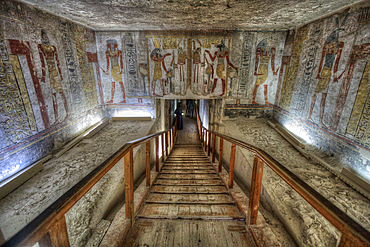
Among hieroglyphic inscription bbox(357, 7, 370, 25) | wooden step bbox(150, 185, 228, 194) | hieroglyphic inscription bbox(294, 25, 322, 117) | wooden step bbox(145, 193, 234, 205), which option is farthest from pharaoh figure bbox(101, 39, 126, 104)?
hieroglyphic inscription bbox(357, 7, 370, 25)

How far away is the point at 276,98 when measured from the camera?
262 inches

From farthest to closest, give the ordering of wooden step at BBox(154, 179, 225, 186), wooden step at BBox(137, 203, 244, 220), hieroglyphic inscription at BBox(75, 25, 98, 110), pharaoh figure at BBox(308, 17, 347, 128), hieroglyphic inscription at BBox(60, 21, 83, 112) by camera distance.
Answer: hieroglyphic inscription at BBox(75, 25, 98, 110) → hieroglyphic inscription at BBox(60, 21, 83, 112) → pharaoh figure at BBox(308, 17, 347, 128) → wooden step at BBox(154, 179, 225, 186) → wooden step at BBox(137, 203, 244, 220)

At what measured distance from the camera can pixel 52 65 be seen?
445 cm

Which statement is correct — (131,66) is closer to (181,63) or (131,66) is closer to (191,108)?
(181,63)

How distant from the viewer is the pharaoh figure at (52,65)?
4168 mm

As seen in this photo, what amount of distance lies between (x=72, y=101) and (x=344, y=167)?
22.1 ft

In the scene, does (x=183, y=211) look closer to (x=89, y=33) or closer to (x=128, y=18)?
(x=128, y=18)

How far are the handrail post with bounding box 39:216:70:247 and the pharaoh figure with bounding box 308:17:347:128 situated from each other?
17.1ft

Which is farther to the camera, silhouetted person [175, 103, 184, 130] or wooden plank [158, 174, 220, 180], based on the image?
silhouetted person [175, 103, 184, 130]

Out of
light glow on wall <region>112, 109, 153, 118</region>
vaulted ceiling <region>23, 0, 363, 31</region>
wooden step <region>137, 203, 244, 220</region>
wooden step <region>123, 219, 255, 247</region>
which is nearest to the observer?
wooden step <region>123, 219, 255, 247</region>

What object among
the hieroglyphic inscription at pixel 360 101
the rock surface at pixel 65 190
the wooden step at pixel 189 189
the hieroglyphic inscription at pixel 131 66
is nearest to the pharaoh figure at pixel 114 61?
the hieroglyphic inscription at pixel 131 66

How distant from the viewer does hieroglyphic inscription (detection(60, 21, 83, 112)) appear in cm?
486

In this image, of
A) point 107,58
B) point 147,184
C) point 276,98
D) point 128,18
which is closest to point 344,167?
point 276,98

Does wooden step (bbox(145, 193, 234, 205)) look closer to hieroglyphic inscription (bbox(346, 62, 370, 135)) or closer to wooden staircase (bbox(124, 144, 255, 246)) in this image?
wooden staircase (bbox(124, 144, 255, 246))
